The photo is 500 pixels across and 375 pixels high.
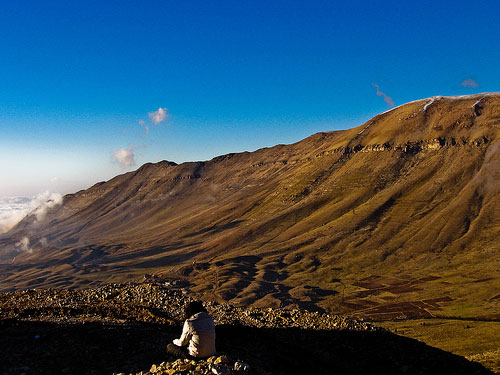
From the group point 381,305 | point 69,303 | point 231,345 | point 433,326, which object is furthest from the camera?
point 381,305

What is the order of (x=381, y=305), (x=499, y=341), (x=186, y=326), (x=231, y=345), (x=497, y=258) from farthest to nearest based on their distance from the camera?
(x=497, y=258) < (x=381, y=305) < (x=499, y=341) < (x=231, y=345) < (x=186, y=326)

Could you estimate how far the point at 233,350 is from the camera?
24.1m

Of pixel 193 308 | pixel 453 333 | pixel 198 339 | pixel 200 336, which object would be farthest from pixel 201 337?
pixel 453 333

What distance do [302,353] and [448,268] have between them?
196621 millimetres

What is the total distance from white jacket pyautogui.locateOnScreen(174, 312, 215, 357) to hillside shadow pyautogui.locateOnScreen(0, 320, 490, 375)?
2009mm

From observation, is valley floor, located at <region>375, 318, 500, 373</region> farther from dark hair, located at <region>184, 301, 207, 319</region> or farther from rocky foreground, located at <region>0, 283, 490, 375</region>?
dark hair, located at <region>184, 301, 207, 319</region>

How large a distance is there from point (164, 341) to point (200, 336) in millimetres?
5262

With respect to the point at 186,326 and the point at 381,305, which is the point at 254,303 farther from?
the point at 186,326

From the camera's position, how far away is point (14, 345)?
76.0 ft

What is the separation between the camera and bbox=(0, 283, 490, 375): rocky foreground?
21156 millimetres

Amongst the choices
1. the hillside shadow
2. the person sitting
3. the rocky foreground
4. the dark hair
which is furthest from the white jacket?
the dark hair

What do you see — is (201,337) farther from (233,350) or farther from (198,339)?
(233,350)

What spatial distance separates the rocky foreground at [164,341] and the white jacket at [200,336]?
87 centimetres

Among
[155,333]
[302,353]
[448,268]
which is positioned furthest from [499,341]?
[448,268]
